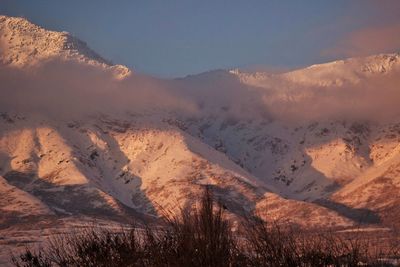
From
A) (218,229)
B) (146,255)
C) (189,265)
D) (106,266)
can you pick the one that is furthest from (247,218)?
(106,266)

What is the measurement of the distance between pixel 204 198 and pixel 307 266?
8.34ft

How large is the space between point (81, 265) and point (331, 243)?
632 centimetres

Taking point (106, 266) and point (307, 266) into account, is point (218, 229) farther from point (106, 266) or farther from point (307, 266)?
point (106, 266)

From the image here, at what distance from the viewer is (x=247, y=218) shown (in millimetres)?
13641

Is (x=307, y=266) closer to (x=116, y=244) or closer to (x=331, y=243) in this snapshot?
(x=331, y=243)

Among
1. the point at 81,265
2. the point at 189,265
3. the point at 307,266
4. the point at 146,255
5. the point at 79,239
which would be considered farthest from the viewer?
the point at 79,239

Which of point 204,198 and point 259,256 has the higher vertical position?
point 204,198

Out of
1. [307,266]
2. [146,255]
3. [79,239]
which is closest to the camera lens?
[307,266]

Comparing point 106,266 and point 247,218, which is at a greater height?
point 247,218

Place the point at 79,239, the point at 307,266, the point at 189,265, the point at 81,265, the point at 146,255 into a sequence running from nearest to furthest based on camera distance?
the point at 307,266, the point at 189,265, the point at 146,255, the point at 81,265, the point at 79,239

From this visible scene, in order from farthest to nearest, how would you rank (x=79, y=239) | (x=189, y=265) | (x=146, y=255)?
(x=79, y=239) → (x=146, y=255) → (x=189, y=265)

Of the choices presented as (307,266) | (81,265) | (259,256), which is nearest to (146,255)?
(81,265)

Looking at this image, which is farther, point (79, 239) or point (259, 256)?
point (79, 239)

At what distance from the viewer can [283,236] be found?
13477mm
